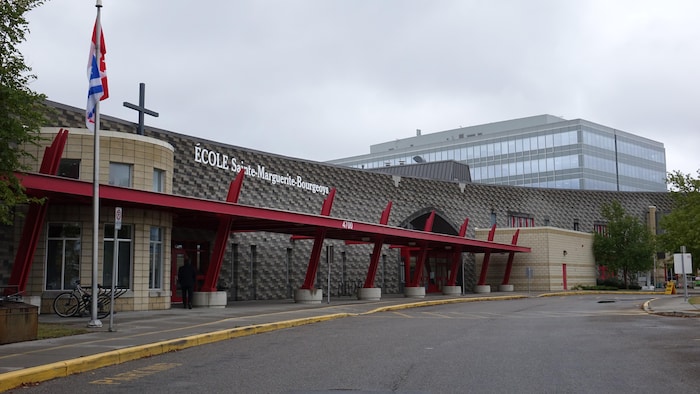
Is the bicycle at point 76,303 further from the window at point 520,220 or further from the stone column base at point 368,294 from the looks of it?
the window at point 520,220

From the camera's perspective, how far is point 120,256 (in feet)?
76.2

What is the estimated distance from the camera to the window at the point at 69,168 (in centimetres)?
2286

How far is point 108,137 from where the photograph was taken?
2334 cm

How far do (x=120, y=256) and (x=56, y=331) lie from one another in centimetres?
754

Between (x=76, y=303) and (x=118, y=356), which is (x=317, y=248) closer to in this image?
(x=76, y=303)

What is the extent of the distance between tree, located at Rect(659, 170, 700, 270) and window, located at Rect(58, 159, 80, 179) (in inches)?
1494

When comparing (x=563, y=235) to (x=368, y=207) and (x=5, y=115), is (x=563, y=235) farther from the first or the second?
(x=5, y=115)

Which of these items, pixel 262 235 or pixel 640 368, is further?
pixel 262 235

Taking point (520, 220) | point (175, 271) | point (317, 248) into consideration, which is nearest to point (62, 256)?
point (175, 271)

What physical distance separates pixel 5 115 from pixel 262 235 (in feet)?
70.9

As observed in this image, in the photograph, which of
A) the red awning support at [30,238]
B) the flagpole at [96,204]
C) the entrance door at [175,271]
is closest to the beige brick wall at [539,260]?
the entrance door at [175,271]

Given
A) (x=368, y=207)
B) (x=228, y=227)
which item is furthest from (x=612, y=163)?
(x=228, y=227)

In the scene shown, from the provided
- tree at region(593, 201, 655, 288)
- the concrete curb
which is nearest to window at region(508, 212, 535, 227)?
tree at region(593, 201, 655, 288)

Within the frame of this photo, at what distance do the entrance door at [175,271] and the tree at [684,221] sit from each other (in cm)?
3258
